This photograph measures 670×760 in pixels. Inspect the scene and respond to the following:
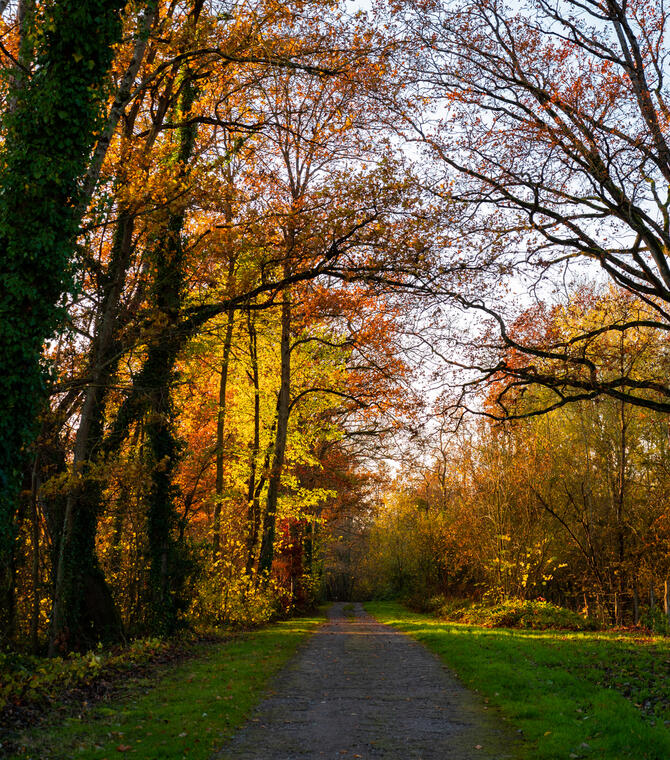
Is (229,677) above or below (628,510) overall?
below

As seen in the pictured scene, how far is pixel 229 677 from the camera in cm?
964

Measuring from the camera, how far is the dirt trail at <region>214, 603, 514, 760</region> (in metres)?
6.12

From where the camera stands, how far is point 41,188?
24.1ft

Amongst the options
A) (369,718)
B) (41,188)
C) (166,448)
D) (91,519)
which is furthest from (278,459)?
(41,188)

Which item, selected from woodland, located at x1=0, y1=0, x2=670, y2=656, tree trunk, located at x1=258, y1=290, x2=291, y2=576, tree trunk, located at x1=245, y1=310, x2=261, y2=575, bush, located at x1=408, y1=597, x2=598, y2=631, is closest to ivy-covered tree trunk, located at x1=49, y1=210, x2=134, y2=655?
woodland, located at x1=0, y1=0, x2=670, y2=656

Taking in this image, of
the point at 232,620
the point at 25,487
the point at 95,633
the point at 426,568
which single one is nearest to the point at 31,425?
the point at 25,487

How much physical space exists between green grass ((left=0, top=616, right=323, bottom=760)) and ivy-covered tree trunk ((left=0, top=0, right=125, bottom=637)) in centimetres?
223

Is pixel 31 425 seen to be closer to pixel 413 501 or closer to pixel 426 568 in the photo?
pixel 426 568

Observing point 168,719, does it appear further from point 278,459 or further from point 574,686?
point 278,459

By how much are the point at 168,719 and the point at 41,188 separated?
20.6 ft

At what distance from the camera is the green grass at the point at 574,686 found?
605cm

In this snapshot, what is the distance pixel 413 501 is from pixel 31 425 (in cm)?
3049

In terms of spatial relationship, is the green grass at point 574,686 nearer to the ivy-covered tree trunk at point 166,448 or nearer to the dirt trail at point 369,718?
the dirt trail at point 369,718

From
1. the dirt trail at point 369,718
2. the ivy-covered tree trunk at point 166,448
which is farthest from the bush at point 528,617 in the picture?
the ivy-covered tree trunk at point 166,448
